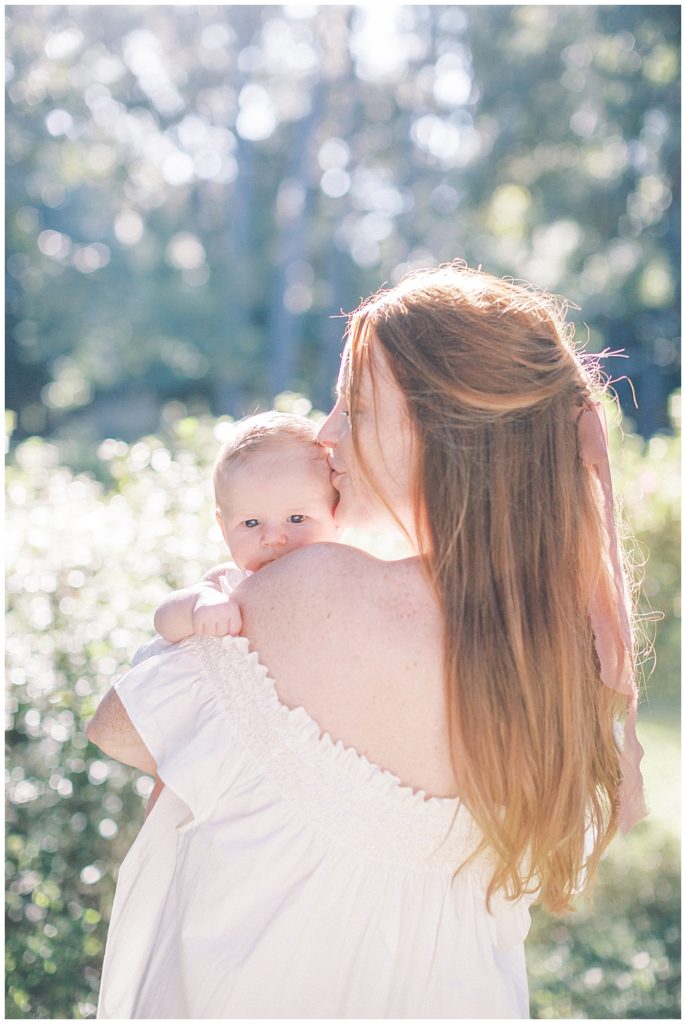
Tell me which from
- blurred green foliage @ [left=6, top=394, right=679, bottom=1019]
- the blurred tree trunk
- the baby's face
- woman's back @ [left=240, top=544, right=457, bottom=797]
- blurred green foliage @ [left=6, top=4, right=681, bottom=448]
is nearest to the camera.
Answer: woman's back @ [left=240, top=544, right=457, bottom=797]

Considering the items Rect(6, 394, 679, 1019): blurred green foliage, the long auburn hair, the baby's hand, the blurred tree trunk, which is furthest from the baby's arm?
the blurred tree trunk

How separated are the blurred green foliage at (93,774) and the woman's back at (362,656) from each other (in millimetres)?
1460

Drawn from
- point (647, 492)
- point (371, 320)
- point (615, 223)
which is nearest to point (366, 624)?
point (371, 320)

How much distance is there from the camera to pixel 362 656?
160cm

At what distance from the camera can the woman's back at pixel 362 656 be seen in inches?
63.4

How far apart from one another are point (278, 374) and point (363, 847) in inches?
925

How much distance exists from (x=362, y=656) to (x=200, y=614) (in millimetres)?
279

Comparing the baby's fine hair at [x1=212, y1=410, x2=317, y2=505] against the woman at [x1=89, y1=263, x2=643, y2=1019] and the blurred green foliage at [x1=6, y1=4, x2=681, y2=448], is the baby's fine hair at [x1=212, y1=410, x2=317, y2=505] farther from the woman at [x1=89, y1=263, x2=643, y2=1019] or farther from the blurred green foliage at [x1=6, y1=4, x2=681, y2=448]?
the blurred green foliage at [x1=6, y1=4, x2=681, y2=448]

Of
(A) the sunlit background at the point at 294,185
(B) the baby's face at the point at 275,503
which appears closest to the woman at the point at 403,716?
(B) the baby's face at the point at 275,503

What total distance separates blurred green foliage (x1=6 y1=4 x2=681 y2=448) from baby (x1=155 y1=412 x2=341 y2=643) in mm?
22492

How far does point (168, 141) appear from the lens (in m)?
26.6

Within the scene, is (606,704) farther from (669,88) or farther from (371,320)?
(669,88)

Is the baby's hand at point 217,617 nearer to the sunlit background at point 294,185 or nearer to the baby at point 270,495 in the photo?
the baby at point 270,495

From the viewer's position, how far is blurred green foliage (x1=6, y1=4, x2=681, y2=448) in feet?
77.3
